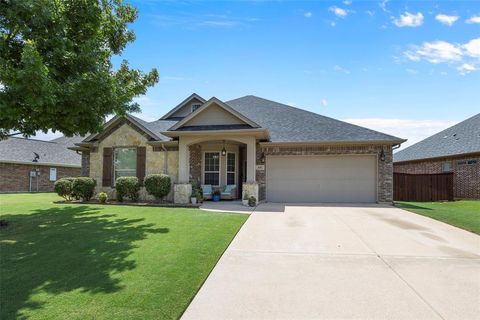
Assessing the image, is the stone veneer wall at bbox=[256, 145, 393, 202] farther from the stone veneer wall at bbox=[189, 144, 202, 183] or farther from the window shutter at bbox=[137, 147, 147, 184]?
the window shutter at bbox=[137, 147, 147, 184]

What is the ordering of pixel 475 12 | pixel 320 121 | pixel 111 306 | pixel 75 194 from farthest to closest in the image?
pixel 320 121 < pixel 75 194 < pixel 475 12 < pixel 111 306

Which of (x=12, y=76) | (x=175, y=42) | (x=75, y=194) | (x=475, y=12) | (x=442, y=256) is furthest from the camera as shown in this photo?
(x=75, y=194)

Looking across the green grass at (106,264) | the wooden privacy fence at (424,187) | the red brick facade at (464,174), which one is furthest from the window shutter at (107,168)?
the red brick facade at (464,174)

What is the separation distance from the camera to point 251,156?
13.5 m

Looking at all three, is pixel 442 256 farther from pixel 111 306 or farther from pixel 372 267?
pixel 111 306

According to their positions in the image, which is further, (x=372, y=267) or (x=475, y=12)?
(x=475, y=12)

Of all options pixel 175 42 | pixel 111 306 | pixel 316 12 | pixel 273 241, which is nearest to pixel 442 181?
pixel 316 12

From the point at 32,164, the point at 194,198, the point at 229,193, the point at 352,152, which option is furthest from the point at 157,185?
the point at 32,164

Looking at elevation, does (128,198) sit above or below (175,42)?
→ below

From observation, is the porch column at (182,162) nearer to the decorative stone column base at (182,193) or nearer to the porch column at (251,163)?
the decorative stone column base at (182,193)

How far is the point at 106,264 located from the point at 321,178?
1180 cm

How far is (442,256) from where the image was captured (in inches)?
228

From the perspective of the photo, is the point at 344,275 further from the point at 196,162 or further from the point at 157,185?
the point at 196,162

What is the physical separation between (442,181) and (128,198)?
18184 millimetres
